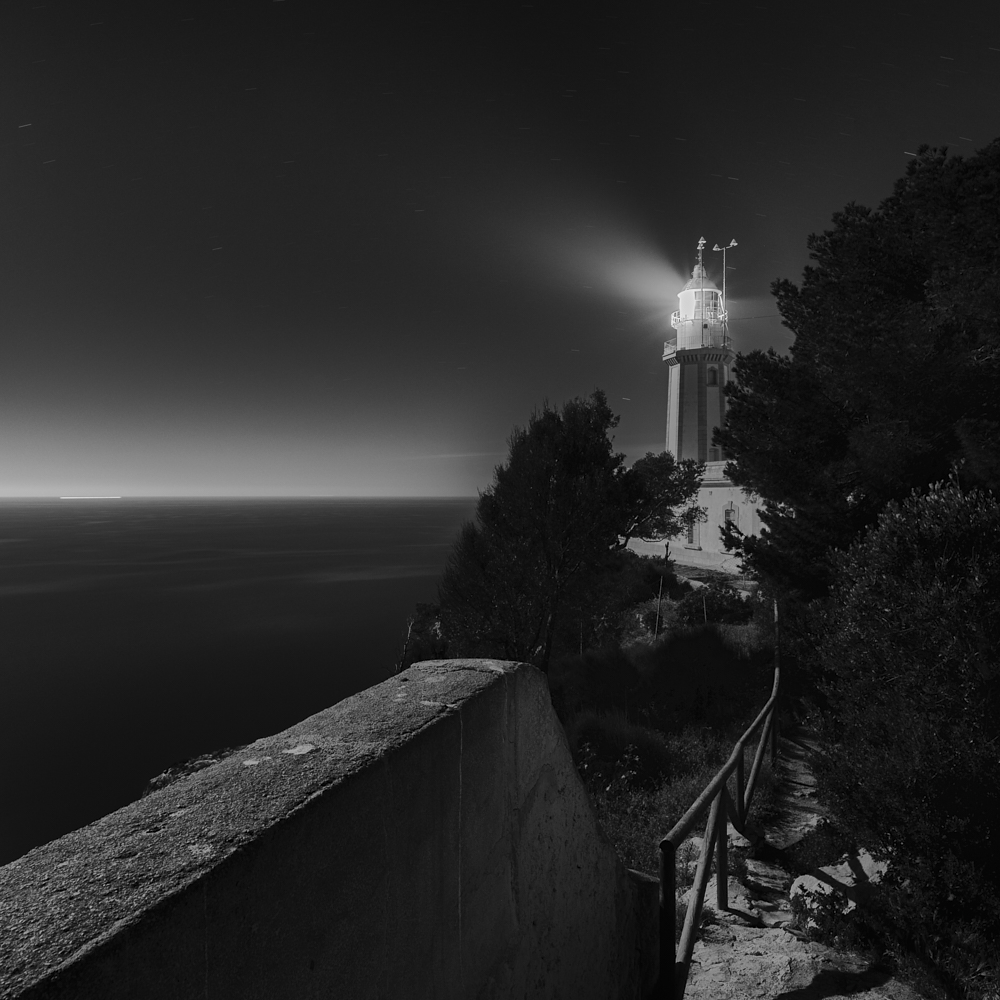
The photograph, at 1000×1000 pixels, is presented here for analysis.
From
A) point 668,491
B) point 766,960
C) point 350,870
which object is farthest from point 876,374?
point 668,491

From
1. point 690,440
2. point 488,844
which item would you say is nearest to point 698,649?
point 488,844

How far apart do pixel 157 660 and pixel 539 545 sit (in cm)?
3219

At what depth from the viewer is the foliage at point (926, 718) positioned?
4.49 meters

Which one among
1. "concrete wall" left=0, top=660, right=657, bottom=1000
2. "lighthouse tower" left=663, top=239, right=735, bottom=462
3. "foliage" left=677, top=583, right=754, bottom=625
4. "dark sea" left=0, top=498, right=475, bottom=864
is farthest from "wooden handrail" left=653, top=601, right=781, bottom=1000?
"lighthouse tower" left=663, top=239, right=735, bottom=462

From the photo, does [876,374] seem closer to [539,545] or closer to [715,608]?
[539,545]

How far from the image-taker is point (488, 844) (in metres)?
1.88

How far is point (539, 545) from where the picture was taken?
1798 cm

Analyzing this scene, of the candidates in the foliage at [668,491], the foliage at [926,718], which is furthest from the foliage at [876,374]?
the foliage at [668,491]

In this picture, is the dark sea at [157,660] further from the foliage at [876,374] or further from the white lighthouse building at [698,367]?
the white lighthouse building at [698,367]

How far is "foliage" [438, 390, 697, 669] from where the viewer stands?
1764cm

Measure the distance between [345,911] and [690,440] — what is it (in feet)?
148

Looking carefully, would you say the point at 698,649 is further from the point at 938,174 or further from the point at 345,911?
the point at 345,911

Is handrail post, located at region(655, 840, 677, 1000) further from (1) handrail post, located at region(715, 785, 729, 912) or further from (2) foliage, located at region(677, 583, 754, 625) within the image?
(2) foliage, located at region(677, 583, 754, 625)

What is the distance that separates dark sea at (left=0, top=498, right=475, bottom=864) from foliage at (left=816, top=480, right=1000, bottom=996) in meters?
22.3
